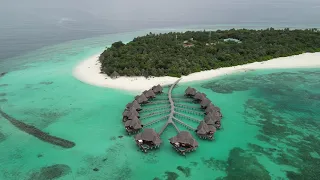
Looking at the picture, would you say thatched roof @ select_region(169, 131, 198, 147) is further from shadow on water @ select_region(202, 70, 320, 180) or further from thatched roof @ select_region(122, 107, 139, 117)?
thatched roof @ select_region(122, 107, 139, 117)

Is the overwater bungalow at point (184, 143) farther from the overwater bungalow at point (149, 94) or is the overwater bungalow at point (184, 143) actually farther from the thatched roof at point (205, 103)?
the overwater bungalow at point (149, 94)

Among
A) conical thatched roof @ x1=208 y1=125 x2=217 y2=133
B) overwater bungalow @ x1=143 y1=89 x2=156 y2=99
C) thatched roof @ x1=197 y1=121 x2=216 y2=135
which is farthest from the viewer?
overwater bungalow @ x1=143 y1=89 x2=156 y2=99

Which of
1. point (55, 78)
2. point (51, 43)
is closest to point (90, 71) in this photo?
point (55, 78)

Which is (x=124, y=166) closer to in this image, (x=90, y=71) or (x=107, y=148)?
(x=107, y=148)

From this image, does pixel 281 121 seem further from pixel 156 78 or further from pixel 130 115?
pixel 156 78

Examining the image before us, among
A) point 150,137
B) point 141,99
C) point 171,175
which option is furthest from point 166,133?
point 141,99

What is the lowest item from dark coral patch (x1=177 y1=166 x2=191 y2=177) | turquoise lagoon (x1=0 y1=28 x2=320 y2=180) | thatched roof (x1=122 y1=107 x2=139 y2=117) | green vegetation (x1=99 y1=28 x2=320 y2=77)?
dark coral patch (x1=177 y1=166 x2=191 y2=177)

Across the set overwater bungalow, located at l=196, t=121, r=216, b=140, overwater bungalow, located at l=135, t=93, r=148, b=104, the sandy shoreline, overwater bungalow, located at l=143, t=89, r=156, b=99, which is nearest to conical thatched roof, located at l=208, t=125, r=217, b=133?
overwater bungalow, located at l=196, t=121, r=216, b=140

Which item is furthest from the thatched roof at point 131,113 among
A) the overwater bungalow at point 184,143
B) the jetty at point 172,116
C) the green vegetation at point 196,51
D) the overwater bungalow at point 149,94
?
the green vegetation at point 196,51
